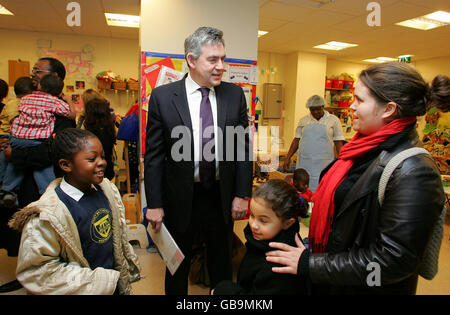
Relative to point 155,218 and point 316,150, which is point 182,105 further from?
point 316,150

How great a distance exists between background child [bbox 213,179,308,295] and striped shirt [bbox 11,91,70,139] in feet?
4.92

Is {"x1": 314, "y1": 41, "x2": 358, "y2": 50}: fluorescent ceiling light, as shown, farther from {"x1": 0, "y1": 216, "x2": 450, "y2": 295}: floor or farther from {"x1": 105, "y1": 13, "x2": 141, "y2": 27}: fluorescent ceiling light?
{"x1": 0, "y1": 216, "x2": 450, "y2": 295}: floor

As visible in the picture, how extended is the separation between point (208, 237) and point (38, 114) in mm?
1346

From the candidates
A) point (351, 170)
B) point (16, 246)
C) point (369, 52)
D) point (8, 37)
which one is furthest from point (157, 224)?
point (369, 52)

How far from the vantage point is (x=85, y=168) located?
116 centimetres

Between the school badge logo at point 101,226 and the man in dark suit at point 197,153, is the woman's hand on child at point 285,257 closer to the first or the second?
the man in dark suit at point 197,153

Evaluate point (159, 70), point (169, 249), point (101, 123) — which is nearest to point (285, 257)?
point (169, 249)

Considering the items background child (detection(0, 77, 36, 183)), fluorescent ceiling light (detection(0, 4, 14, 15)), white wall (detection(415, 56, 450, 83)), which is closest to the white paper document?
background child (detection(0, 77, 36, 183))

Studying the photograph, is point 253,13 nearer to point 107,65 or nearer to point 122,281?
point 122,281

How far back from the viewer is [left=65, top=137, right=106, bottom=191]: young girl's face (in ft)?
3.80

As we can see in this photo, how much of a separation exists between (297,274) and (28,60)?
6.41 m

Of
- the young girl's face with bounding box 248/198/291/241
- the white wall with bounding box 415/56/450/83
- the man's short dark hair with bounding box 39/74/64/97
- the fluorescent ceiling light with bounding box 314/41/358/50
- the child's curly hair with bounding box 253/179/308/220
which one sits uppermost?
the fluorescent ceiling light with bounding box 314/41/358/50

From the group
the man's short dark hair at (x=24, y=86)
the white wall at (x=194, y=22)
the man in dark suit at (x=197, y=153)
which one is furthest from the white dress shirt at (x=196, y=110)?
the man's short dark hair at (x=24, y=86)

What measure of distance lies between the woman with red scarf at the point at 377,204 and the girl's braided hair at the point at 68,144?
0.86 meters
